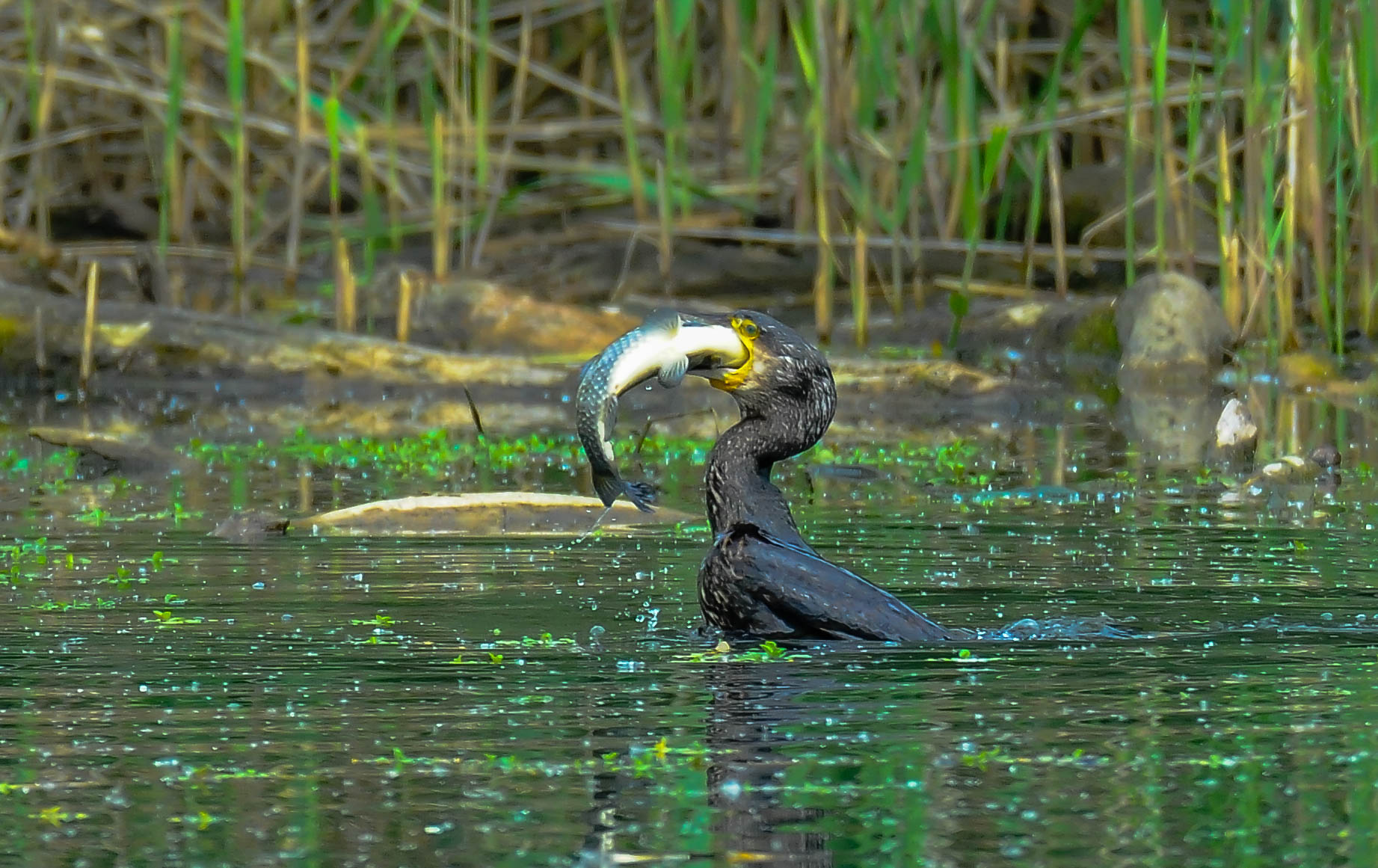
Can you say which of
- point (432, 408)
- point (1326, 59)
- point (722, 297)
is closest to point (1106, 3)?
point (722, 297)

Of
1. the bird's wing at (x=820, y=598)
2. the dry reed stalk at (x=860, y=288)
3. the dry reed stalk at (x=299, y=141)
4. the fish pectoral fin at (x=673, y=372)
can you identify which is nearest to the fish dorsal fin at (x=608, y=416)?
the fish pectoral fin at (x=673, y=372)

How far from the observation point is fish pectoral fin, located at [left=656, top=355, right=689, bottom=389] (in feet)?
17.7

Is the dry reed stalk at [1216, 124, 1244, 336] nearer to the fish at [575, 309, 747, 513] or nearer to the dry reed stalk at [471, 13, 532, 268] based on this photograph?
the dry reed stalk at [471, 13, 532, 268]

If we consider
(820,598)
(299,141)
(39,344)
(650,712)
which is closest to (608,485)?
(820,598)

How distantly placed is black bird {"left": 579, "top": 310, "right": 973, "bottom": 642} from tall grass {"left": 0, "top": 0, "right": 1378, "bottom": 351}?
5.71 metres

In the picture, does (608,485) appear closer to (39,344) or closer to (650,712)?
(650,712)

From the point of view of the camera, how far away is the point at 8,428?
1129cm

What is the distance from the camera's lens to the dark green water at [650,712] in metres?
3.43

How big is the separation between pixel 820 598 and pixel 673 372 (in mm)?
613

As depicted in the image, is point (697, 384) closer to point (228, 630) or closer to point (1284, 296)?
point (1284, 296)

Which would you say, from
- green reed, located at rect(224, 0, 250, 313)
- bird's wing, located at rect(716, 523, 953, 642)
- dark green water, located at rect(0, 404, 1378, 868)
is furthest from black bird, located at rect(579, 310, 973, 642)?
green reed, located at rect(224, 0, 250, 313)

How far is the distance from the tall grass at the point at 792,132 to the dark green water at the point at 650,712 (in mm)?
5195

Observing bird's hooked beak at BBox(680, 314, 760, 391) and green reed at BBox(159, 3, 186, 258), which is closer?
bird's hooked beak at BBox(680, 314, 760, 391)

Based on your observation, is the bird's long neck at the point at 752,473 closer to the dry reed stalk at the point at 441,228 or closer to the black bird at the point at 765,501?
the black bird at the point at 765,501
